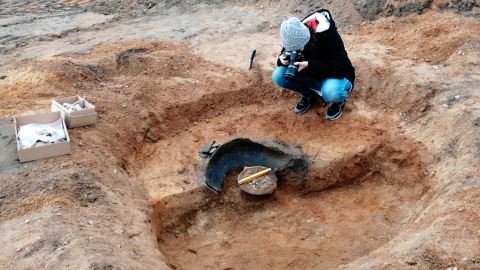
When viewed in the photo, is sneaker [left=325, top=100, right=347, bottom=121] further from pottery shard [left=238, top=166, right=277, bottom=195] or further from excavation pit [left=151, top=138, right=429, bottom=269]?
pottery shard [left=238, top=166, right=277, bottom=195]

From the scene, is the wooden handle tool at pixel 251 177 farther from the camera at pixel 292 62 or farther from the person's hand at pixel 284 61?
the person's hand at pixel 284 61

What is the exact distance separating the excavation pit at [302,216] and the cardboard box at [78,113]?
43.3 inches

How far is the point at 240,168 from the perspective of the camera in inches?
212

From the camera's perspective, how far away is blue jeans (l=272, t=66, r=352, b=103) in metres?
5.30

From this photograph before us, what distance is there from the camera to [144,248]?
4031 mm

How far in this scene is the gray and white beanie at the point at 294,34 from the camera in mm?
4855

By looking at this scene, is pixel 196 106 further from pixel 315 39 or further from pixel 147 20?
pixel 147 20

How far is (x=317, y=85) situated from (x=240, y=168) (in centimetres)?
116

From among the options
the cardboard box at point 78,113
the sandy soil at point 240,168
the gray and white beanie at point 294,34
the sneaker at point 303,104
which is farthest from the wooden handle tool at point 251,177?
the cardboard box at point 78,113

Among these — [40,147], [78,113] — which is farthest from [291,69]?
[40,147]

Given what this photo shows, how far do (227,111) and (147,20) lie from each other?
320 cm

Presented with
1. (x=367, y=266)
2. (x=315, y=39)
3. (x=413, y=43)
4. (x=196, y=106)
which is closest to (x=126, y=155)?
(x=196, y=106)

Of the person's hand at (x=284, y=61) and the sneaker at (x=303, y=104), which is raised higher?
the person's hand at (x=284, y=61)

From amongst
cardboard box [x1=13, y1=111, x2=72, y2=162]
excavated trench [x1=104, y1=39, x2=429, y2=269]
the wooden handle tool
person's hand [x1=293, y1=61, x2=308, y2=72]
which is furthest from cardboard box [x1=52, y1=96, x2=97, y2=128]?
person's hand [x1=293, y1=61, x2=308, y2=72]
